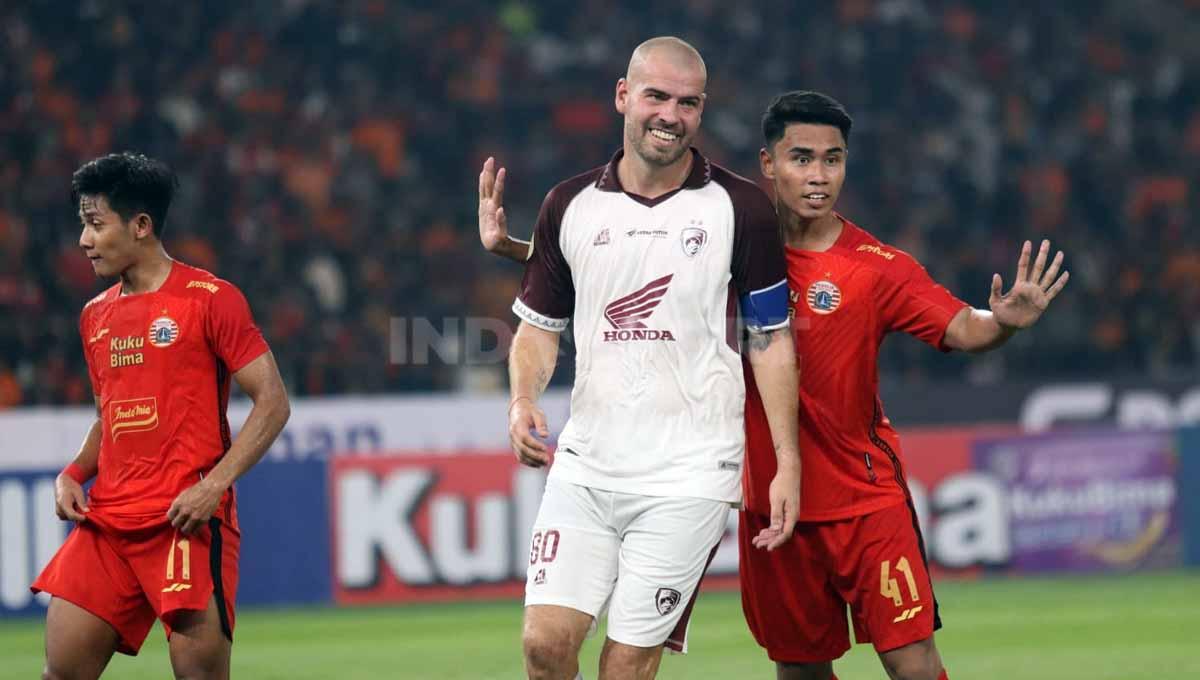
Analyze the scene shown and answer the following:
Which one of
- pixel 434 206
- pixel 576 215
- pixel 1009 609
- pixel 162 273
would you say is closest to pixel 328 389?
pixel 434 206

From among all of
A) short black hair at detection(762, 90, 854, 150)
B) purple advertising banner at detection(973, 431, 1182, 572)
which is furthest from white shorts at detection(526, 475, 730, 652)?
purple advertising banner at detection(973, 431, 1182, 572)

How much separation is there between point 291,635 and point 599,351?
242 inches

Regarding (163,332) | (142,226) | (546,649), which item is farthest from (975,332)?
(142,226)

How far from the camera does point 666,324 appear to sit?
200 inches

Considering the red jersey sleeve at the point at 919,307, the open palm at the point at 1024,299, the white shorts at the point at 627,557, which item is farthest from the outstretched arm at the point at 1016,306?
the white shorts at the point at 627,557

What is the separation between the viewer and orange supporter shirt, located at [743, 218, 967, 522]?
18.6 feet

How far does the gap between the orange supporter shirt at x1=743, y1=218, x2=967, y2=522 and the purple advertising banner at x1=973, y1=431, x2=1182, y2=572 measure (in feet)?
23.9

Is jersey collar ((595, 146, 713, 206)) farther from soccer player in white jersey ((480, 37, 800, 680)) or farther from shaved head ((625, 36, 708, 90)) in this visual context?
shaved head ((625, 36, 708, 90))

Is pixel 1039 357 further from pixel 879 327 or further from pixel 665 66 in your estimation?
pixel 665 66

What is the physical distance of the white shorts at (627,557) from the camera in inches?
199

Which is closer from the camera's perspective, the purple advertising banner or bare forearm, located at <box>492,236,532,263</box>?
bare forearm, located at <box>492,236,532,263</box>

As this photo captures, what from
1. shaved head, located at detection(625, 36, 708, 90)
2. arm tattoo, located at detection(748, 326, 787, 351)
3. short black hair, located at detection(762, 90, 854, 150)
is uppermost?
shaved head, located at detection(625, 36, 708, 90)

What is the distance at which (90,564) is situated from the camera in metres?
5.64

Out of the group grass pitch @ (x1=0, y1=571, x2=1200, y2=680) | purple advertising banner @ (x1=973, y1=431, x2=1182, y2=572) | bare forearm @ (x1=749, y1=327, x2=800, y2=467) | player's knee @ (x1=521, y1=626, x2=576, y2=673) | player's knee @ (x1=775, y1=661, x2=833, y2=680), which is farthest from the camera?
purple advertising banner @ (x1=973, y1=431, x2=1182, y2=572)
